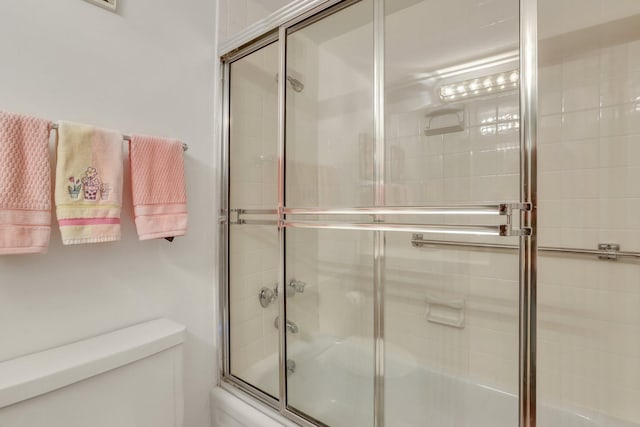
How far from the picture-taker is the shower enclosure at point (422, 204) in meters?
1.12

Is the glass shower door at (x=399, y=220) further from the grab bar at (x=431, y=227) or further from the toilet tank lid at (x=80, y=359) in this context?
the toilet tank lid at (x=80, y=359)

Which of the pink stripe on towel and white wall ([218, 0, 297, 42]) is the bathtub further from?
white wall ([218, 0, 297, 42])

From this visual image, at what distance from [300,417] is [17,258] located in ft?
3.35

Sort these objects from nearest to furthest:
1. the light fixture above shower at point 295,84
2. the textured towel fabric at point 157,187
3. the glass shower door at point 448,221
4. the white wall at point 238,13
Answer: the textured towel fabric at point 157,187, the glass shower door at point 448,221, the light fixture above shower at point 295,84, the white wall at point 238,13

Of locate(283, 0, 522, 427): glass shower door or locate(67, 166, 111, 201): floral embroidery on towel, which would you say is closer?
locate(67, 166, 111, 201): floral embroidery on towel

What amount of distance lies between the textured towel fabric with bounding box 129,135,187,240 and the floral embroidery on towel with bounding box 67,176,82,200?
0.15m

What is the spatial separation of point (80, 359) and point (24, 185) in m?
0.50

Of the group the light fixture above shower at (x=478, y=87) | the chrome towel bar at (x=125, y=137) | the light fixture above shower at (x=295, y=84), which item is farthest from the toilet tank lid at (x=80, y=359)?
the light fixture above shower at (x=478, y=87)

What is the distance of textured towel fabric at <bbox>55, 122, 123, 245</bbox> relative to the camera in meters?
0.83

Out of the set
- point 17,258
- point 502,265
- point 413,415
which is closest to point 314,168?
point 502,265
